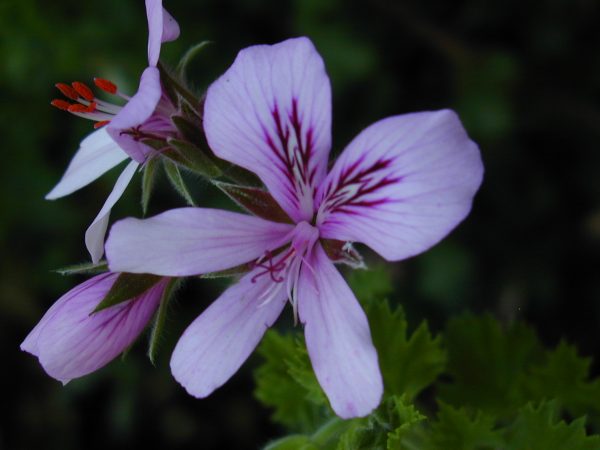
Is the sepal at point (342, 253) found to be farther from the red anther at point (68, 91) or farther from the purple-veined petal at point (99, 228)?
the red anther at point (68, 91)

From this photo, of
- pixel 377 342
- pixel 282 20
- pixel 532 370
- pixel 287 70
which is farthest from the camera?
pixel 282 20

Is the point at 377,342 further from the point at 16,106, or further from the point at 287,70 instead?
the point at 16,106

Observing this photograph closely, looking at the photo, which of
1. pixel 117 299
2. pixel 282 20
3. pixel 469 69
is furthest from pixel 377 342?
pixel 282 20

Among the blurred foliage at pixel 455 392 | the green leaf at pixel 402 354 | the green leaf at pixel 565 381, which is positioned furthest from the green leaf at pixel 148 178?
the green leaf at pixel 565 381

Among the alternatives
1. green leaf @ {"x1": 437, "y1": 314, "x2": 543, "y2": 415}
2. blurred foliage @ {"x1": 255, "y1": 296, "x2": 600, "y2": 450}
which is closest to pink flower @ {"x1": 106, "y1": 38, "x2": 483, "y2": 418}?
blurred foliage @ {"x1": 255, "y1": 296, "x2": 600, "y2": 450}

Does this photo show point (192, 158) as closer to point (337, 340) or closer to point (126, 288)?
point (126, 288)

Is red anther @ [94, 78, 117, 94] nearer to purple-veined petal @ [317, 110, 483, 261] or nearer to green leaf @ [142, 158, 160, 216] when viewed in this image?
green leaf @ [142, 158, 160, 216]

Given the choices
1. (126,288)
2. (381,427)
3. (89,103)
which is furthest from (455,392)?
(89,103)

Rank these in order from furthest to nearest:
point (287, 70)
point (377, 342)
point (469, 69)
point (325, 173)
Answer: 1. point (469, 69)
2. point (377, 342)
3. point (325, 173)
4. point (287, 70)
